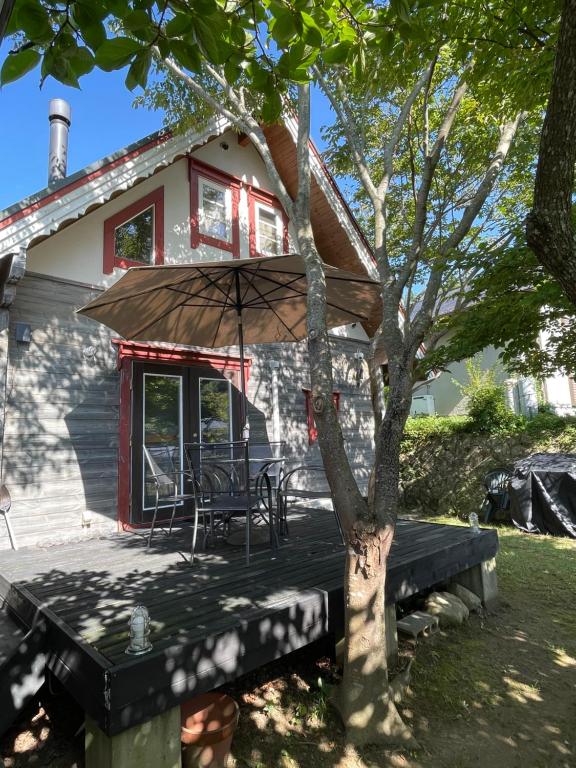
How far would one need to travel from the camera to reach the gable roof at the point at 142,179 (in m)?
4.67

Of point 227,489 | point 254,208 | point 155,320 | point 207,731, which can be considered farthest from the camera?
point 254,208

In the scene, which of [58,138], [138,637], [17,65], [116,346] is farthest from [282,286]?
[58,138]

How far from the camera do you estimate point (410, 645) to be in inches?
146

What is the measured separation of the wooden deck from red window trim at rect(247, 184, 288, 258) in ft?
16.3

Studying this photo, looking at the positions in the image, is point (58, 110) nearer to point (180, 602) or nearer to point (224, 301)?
point (224, 301)

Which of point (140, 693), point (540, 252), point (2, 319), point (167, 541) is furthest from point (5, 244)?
point (540, 252)

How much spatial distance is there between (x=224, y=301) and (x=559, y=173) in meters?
3.80

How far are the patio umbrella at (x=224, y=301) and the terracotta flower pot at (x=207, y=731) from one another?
10.4ft

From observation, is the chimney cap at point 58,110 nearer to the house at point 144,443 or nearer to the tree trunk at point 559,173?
the house at point 144,443

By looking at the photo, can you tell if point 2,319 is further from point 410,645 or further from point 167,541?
point 410,645

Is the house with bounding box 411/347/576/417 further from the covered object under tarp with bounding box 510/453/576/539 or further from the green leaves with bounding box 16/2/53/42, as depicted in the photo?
the green leaves with bounding box 16/2/53/42

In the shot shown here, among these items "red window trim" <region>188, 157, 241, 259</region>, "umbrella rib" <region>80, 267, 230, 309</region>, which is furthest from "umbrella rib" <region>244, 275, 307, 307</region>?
"red window trim" <region>188, 157, 241, 259</region>

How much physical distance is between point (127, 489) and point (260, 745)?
12.2ft

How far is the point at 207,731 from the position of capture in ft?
7.82
